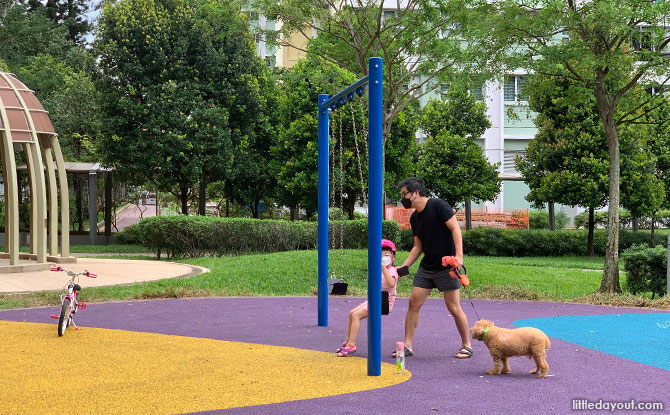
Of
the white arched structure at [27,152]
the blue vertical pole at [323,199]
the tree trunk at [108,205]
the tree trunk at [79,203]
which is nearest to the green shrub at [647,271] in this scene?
the blue vertical pole at [323,199]

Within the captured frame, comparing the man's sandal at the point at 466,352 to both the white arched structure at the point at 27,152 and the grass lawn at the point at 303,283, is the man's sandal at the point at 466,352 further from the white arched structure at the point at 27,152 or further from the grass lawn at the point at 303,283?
the white arched structure at the point at 27,152

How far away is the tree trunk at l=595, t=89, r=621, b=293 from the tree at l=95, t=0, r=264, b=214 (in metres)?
14.1

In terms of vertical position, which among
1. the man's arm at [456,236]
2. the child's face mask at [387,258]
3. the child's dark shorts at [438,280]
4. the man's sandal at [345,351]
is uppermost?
Result: the man's arm at [456,236]

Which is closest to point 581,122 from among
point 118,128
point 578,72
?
point 578,72

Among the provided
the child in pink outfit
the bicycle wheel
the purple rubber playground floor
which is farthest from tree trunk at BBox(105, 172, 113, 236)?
the child in pink outfit

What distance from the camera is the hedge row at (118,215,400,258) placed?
1927cm

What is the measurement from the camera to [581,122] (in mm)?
26125

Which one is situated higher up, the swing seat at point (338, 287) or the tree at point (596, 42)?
the tree at point (596, 42)

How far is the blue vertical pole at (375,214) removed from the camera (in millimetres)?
6387

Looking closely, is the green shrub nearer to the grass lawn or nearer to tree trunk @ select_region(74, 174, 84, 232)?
the grass lawn

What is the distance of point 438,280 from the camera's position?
7086 mm

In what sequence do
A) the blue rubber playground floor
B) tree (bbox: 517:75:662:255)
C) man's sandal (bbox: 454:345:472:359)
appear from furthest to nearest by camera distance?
1. tree (bbox: 517:75:662:255)
2. the blue rubber playground floor
3. man's sandal (bbox: 454:345:472:359)

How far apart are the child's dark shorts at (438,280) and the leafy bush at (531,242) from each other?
1884 cm

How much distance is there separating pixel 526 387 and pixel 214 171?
70.4 feet
